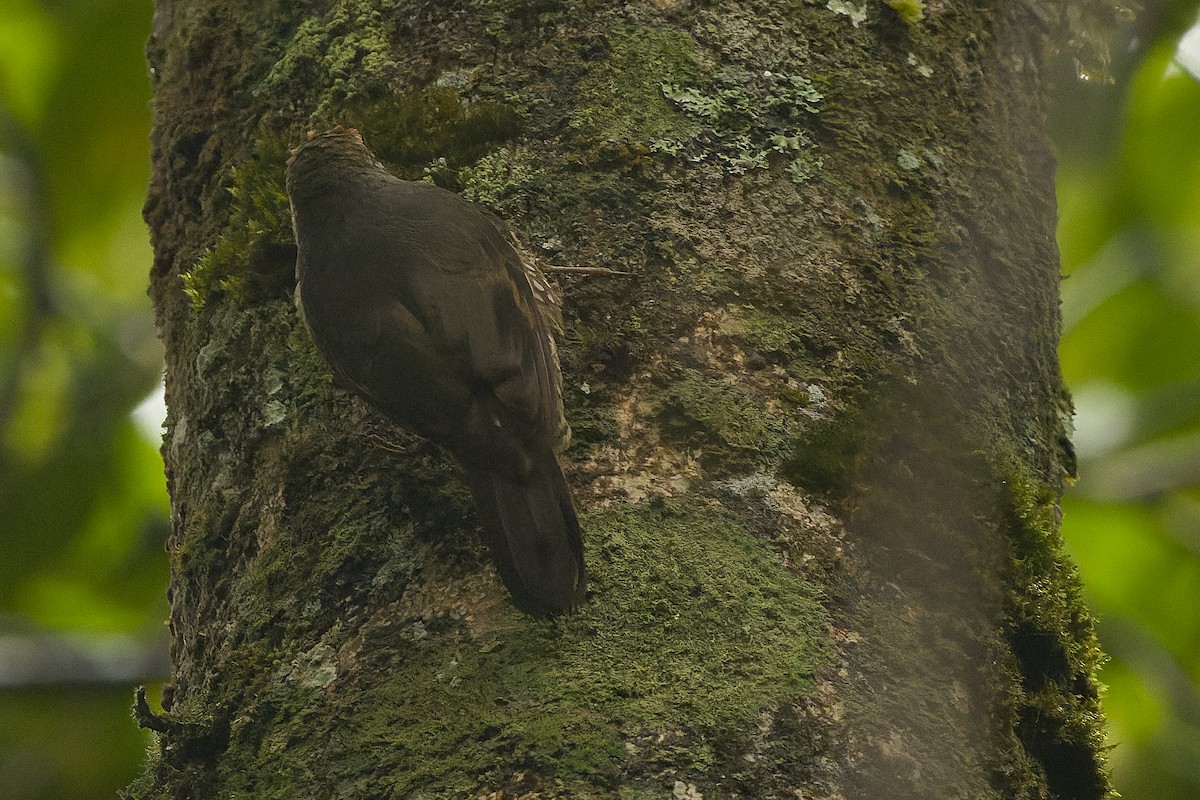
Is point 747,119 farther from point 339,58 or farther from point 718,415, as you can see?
point 339,58

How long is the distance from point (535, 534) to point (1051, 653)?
106 cm

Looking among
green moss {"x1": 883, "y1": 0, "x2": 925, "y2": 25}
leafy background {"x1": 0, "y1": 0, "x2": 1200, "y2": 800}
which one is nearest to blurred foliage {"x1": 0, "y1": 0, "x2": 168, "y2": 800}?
leafy background {"x1": 0, "y1": 0, "x2": 1200, "y2": 800}

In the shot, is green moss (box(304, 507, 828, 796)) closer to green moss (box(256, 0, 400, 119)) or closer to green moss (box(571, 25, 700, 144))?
green moss (box(571, 25, 700, 144))

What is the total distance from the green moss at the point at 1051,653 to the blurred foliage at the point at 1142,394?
287 cm

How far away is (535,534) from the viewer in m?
2.65

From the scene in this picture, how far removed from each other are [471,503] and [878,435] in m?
0.81

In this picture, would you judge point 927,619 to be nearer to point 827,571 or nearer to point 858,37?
point 827,571

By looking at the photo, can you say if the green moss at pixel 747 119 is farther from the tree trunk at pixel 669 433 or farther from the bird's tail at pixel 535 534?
the bird's tail at pixel 535 534

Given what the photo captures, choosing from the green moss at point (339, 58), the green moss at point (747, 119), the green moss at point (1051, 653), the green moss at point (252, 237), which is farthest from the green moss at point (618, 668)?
the green moss at point (339, 58)

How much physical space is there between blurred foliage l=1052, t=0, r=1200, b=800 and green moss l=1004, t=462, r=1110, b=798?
9.42 ft

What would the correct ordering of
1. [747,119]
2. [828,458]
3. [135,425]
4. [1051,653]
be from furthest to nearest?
1. [135,425]
2. [747,119]
3. [1051,653]
4. [828,458]

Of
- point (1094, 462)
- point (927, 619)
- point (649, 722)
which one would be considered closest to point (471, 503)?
point (649, 722)

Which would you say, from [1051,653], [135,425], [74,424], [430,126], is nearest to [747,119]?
[430,126]

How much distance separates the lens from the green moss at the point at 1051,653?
9.41ft
